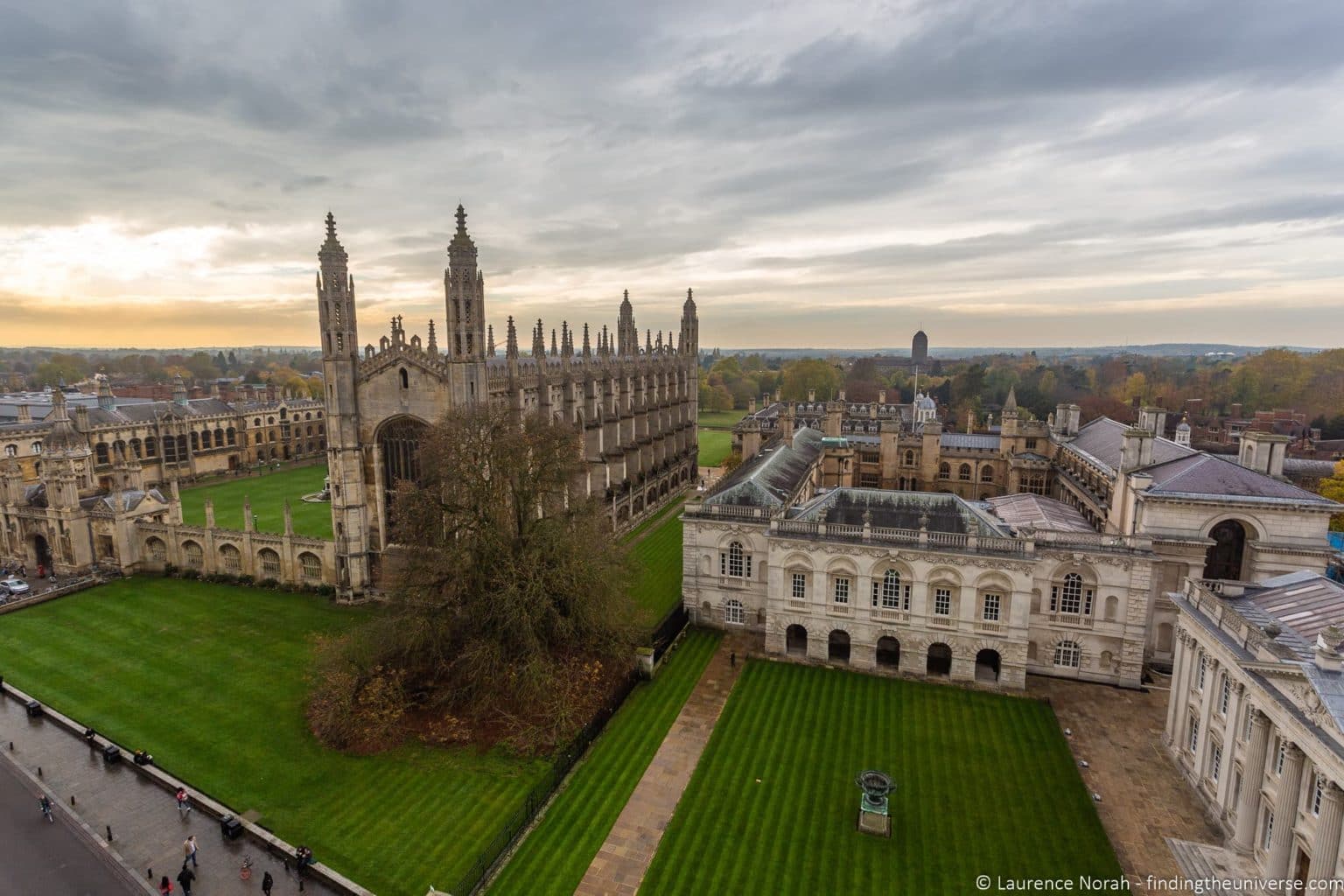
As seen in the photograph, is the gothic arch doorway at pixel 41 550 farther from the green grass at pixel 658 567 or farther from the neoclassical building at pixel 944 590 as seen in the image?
A: the neoclassical building at pixel 944 590

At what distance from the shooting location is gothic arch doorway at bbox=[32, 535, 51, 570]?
1679 inches

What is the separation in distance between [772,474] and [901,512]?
367 inches

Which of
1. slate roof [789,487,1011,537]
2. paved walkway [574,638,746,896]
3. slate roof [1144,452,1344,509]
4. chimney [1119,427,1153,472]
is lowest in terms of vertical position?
paved walkway [574,638,746,896]

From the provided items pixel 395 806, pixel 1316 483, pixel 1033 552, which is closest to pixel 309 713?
pixel 395 806

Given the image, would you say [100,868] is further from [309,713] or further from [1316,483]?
[1316,483]

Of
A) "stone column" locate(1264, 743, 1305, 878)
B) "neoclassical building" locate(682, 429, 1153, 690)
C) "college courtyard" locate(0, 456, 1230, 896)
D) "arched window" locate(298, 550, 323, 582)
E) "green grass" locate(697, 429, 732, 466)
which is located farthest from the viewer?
"green grass" locate(697, 429, 732, 466)

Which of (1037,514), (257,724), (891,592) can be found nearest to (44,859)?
(257,724)

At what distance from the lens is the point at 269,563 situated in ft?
130

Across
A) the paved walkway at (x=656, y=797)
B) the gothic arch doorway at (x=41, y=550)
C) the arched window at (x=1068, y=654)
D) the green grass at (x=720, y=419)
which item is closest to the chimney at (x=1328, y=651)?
the arched window at (x=1068, y=654)

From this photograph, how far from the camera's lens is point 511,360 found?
126ft

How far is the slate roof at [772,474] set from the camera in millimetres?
33469

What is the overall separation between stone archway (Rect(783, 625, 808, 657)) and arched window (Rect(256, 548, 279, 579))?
2975 cm

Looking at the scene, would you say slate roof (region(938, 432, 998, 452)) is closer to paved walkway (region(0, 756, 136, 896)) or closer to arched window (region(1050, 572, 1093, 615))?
arched window (region(1050, 572, 1093, 615))

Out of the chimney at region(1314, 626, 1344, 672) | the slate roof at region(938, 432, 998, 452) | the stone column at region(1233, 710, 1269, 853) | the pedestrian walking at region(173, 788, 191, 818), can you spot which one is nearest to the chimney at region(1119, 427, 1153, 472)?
the stone column at region(1233, 710, 1269, 853)
